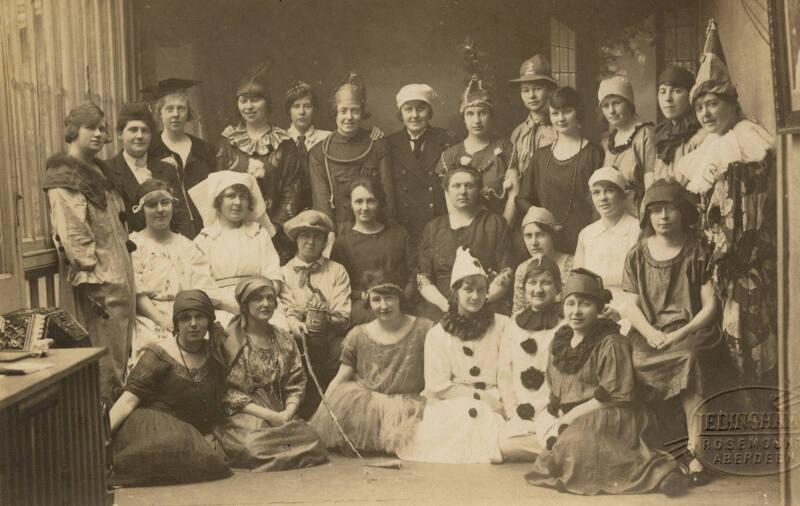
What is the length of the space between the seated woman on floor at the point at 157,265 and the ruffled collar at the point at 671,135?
2744mm

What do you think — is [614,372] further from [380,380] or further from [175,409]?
[175,409]

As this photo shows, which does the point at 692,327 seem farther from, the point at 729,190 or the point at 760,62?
the point at 760,62

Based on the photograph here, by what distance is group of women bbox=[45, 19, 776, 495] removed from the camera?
5.40m

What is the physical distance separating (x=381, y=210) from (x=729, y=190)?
6.60 ft

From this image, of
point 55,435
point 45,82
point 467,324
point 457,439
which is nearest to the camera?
point 55,435

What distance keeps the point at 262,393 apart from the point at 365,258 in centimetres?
97

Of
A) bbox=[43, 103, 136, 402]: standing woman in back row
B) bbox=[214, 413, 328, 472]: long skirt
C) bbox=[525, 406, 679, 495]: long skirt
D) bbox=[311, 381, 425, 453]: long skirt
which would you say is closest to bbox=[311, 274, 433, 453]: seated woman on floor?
bbox=[311, 381, 425, 453]: long skirt

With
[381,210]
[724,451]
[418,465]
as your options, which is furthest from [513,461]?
[381,210]

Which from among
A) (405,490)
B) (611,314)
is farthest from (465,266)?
(405,490)

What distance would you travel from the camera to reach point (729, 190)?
18.0 feet

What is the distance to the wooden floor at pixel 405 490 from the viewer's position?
5.22 m

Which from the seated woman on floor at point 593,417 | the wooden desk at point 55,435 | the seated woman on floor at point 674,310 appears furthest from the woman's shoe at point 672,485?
the wooden desk at point 55,435

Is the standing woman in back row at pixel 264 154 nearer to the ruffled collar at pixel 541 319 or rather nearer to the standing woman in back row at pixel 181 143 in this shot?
the standing woman in back row at pixel 181 143

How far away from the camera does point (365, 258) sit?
219 inches
